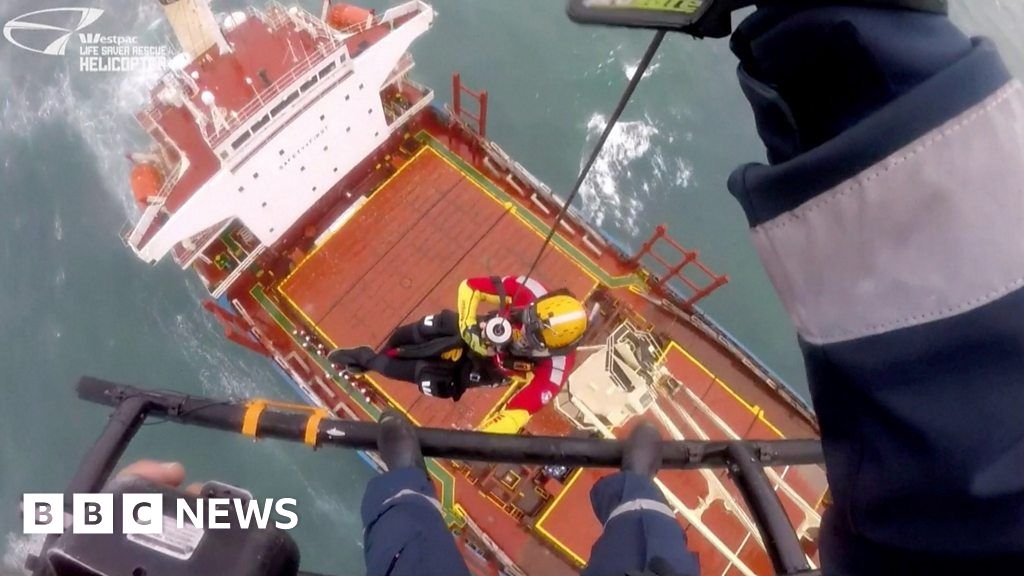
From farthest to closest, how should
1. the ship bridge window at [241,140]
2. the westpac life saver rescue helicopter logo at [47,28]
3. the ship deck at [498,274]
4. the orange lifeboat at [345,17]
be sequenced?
the westpac life saver rescue helicopter logo at [47,28], the orange lifeboat at [345,17], the ship deck at [498,274], the ship bridge window at [241,140]

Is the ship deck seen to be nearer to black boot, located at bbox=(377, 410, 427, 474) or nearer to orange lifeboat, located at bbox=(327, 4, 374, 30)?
orange lifeboat, located at bbox=(327, 4, 374, 30)

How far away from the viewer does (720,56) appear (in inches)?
510

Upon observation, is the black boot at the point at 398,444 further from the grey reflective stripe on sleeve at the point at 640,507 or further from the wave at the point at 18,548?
the wave at the point at 18,548

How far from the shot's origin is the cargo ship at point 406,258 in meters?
8.88

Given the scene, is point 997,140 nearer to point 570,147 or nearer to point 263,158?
point 263,158

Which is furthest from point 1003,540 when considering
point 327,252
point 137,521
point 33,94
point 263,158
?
point 33,94

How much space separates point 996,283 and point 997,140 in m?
0.27

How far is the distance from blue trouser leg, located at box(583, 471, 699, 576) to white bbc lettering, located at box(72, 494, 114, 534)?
192cm

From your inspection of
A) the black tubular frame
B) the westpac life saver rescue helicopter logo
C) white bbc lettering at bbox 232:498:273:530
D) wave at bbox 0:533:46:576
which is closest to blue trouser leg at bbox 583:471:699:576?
the black tubular frame

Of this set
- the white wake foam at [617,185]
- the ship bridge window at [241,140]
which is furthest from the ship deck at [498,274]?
the ship bridge window at [241,140]

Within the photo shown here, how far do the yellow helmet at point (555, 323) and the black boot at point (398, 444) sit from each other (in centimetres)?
269

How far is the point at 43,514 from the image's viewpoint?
2.95 meters

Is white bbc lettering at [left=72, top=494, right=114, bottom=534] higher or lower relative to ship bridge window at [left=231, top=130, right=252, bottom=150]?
lower

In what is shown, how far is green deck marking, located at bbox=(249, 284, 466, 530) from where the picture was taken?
9281 mm
